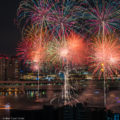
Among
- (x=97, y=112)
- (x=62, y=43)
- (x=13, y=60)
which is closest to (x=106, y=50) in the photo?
(x=62, y=43)

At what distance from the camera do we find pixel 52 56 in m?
24.8

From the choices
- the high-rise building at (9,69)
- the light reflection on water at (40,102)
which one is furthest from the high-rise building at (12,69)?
the light reflection on water at (40,102)

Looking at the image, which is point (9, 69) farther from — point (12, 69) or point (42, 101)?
point (42, 101)

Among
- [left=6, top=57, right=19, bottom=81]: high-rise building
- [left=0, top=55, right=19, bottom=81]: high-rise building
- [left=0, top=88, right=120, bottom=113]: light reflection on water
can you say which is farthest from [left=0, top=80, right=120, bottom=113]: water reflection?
[left=6, top=57, right=19, bottom=81]: high-rise building

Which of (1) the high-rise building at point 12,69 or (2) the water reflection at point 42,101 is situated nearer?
(2) the water reflection at point 42,101

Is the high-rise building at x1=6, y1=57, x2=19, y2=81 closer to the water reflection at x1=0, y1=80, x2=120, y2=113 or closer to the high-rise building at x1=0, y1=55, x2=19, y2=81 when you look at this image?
the high-rise building at x1=0, y1=55, x2=19, y2=81

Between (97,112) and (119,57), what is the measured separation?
18213 mm

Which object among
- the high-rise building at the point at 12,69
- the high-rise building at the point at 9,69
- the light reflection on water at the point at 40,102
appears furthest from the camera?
the high-rise building at the point at 12,69

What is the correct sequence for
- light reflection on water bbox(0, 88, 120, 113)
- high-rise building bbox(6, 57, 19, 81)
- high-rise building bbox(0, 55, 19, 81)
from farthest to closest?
high-rise building bbox(6, 57, 19, 81), high-rise building bbox(0, 55, 19, 81), light reflection on water bbox(0, 88, 120, 113)

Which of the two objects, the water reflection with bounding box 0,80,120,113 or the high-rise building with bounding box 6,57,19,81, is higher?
the high-rise building with bounding box 6,57,19,81

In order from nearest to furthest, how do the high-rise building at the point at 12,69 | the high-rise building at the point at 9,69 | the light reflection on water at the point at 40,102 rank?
the light reflection on water at the point at 40,102 < the high-rise building at the point at 9,69 < the high-rise building at the point at 12,69

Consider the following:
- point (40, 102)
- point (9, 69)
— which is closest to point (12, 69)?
point (9, 69)

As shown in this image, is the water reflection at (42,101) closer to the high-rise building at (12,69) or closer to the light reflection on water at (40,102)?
the light reflection on water at (40,102)

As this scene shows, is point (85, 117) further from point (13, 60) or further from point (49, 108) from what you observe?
point (13, 60)
